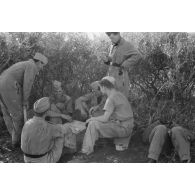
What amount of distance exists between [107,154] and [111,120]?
54 centimetres

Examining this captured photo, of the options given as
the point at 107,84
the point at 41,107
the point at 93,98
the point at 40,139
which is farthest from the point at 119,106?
the point at 40,139

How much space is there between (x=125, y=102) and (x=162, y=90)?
2.51 feet

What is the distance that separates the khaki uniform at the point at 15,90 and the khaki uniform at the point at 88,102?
2.96 ft

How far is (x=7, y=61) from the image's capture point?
6.21m

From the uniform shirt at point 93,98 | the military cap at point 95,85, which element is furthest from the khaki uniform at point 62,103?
the military cap at point 95,85

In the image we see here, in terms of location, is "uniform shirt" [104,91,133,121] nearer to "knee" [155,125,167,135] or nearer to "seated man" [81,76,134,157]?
"seated man" [81,76,134,157]

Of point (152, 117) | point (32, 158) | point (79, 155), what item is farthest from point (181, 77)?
point (32, 158)

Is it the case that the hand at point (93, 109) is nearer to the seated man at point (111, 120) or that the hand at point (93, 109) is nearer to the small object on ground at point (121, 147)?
the seated man at point (111, 120)

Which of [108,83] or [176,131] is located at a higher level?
[108,83]

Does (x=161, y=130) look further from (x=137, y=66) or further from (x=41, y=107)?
(x=41, y=107)

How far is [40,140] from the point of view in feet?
16.5

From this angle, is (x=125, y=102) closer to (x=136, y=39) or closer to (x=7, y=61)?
(x=136, y=39)

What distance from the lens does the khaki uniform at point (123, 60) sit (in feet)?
19.2

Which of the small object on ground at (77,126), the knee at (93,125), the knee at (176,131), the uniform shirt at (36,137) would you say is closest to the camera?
Result: the uniform shirt at (36,137)
